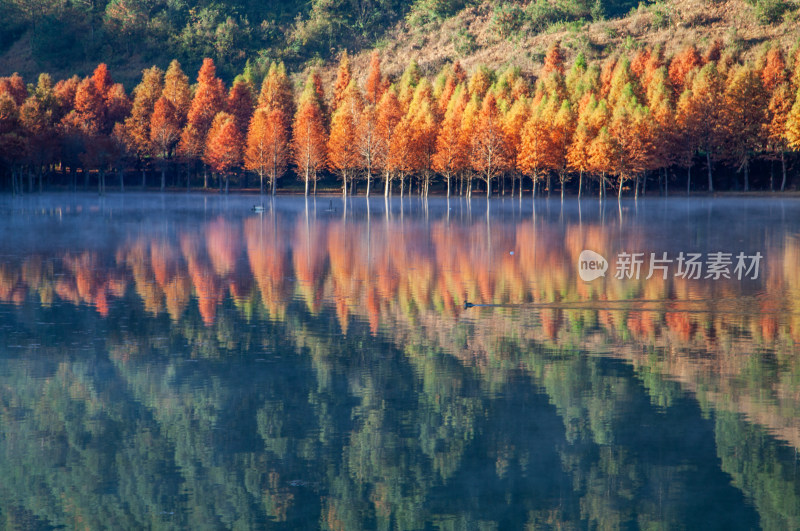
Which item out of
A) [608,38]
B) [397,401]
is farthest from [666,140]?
[397,401]

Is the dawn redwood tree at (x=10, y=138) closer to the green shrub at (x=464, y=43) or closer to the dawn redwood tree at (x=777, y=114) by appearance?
the dawn redwood tree at (x=777, y=114)

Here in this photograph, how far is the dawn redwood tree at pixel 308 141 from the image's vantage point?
9775 cm

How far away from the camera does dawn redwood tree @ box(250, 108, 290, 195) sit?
98312mm

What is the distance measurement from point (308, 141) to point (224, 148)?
10.7 meters

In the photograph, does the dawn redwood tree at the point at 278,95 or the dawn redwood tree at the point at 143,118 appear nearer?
the dawn redwood tree at the point at 143,118

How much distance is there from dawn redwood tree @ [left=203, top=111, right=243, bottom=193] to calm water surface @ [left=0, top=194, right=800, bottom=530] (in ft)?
256

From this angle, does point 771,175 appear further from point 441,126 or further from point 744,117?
point 441,126

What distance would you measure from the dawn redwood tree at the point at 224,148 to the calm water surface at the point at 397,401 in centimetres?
7790

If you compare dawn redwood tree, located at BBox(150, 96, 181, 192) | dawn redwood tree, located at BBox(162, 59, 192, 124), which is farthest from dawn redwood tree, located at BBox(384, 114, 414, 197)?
dawn redwood tree, located at BBox(162, 59, 192, 124)

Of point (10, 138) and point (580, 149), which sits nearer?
point (10, 138)

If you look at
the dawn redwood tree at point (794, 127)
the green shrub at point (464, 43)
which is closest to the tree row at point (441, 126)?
the dawn redwood tree at point (794, 127)

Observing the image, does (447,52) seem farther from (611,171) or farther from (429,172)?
(611,171)

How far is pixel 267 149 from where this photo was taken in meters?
98.4

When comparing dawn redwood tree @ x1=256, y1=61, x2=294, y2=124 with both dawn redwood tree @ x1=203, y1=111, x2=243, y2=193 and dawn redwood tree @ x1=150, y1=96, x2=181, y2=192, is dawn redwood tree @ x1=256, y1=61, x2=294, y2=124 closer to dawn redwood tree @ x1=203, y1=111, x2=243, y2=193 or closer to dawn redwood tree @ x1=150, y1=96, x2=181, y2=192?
dawn redwood tree @ x1=203, y1=111, x2=243, y2=193
